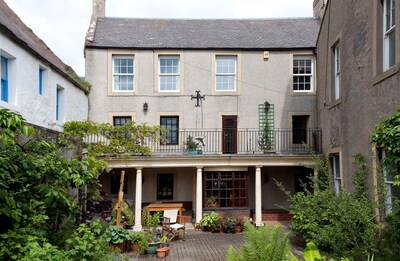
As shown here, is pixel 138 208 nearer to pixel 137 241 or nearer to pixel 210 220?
pixel 210 220

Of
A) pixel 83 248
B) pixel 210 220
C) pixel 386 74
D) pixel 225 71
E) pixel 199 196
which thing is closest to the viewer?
pixel 83 248

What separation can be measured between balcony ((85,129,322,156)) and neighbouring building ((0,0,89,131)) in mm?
4390

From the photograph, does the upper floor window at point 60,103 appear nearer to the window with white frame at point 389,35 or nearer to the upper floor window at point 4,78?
the upper floor window at point 4,78

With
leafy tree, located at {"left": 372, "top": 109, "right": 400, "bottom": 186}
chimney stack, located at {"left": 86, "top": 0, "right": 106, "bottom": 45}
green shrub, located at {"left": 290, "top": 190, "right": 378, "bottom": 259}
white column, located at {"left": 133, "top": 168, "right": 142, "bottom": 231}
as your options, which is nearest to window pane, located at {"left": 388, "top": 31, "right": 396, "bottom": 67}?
leafy tree, located at {"left": 372, "top": 109, "right": 400, "bottom": 186}

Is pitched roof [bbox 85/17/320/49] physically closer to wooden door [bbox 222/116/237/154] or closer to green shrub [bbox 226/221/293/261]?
wooden door [bbox 222/116/237/154]

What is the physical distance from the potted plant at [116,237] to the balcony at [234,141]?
6111mm

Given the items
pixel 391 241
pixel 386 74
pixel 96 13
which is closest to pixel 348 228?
pixel 391 241

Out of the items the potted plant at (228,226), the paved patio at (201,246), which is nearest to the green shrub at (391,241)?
the paved patio at (201,246)

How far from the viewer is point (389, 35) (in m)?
9.42

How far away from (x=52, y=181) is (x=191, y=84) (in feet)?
36.6

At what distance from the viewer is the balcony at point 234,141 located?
56.6 feet

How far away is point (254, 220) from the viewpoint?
16.5 m

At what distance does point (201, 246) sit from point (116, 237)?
116 inches

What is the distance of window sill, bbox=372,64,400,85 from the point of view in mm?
8504
